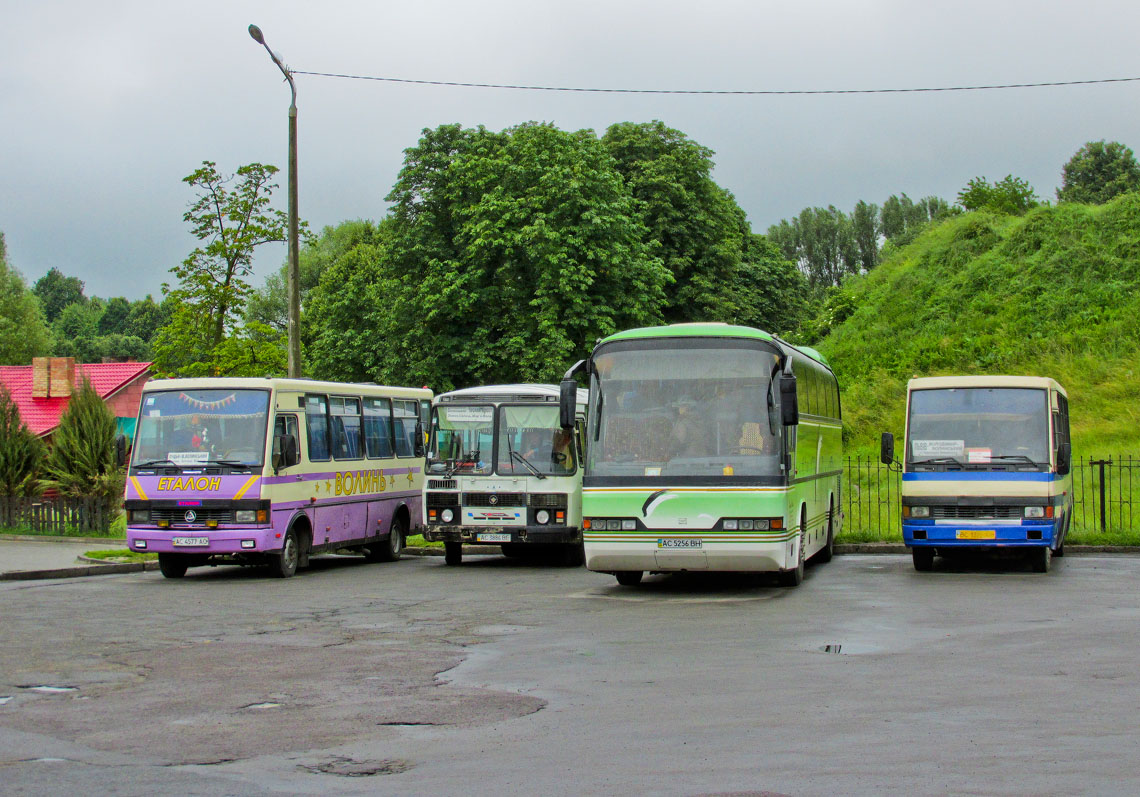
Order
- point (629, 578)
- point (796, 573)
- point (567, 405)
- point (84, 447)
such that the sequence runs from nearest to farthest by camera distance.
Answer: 1. point (567, 405)
2. point (796, 573)
3. point (629, 578)
4. point (84, 447)

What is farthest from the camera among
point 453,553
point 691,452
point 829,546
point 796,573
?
point 453,553

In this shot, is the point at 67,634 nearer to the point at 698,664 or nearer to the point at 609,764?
the point at 698,664

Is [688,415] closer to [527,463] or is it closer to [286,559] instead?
[527,463]

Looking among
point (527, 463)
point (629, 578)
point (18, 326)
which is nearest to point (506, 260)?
point (527, 463)

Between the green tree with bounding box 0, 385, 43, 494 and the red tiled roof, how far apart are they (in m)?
24.1

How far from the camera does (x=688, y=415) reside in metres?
15.6

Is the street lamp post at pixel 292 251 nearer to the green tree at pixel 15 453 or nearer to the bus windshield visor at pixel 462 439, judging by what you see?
the bus windshield visor at pixel 462 439

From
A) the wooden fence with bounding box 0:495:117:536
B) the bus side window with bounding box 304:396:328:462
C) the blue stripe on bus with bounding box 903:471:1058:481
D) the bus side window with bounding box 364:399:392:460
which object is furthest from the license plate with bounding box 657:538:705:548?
the wooden fence with bounding box 0:495:117:536

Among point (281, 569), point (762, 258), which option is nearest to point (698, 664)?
point (281, 569)

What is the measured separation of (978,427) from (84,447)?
20.9 m

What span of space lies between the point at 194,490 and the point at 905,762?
45.6 ft

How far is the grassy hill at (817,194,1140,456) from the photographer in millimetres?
39031

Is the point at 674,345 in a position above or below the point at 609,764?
above

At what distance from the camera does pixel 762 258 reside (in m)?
63.4
